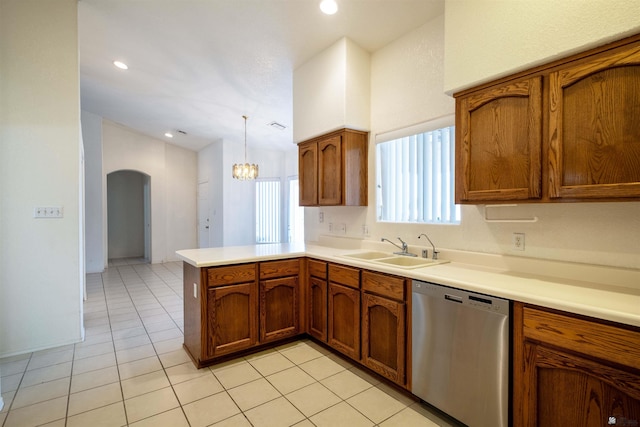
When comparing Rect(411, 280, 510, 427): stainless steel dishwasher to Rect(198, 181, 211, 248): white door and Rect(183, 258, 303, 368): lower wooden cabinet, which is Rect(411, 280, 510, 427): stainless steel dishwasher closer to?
Rect(183, 258, 303, 368): lower wooden cabinet

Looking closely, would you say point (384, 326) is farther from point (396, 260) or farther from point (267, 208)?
point (267, 208)

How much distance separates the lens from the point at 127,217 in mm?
8516

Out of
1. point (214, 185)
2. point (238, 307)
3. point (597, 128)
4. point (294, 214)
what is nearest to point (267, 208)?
point (294, 214)

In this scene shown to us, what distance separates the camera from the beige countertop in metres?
1.31

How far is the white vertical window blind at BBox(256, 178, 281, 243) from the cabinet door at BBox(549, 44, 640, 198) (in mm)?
6201

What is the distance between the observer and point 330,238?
140 inches

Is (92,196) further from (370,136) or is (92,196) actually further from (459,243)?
(459,243)

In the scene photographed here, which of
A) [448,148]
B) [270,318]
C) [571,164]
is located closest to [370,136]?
[448,148]

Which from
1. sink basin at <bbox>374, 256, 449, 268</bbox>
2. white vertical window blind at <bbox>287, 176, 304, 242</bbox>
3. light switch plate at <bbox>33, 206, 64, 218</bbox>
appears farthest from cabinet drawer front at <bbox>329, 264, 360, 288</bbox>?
white vertical window blind at <bbox>287, 176, 304, 242</bbox>

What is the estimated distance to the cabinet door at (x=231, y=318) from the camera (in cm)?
246

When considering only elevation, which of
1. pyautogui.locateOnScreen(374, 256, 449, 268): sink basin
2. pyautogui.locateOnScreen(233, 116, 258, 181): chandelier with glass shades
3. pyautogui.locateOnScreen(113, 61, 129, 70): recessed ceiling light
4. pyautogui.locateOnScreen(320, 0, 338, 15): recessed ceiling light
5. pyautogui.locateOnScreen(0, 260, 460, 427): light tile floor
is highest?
pyautogui.locateOnScreen(113, 61, 129, 70): recessed ceiling light

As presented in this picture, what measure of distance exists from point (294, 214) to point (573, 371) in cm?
616

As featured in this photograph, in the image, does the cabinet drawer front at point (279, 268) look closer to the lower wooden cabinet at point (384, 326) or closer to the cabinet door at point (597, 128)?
the lower wooden cabinet at point (384, 326)

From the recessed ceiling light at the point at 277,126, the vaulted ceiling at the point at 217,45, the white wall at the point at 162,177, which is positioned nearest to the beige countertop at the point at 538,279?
the vaulted ceiling at the point at 217,45
